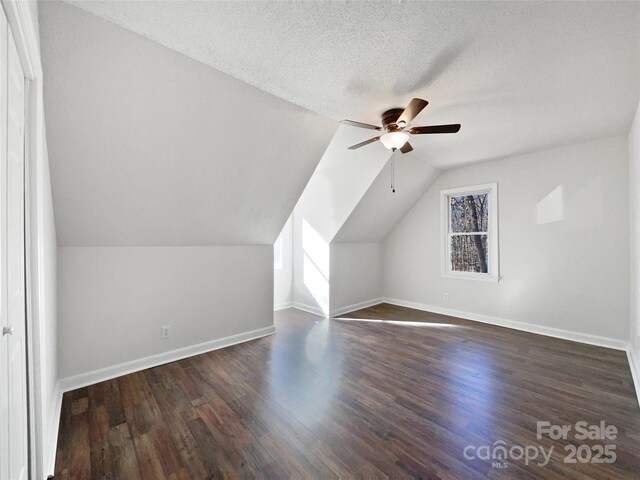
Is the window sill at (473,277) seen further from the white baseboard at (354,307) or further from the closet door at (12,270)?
the closet door at (12,270)

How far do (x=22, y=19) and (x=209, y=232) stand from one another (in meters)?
2.19

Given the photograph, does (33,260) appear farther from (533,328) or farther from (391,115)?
(533,328)

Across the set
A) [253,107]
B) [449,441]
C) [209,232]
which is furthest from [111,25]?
[449,441]

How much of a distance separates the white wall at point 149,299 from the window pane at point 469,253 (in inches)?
123

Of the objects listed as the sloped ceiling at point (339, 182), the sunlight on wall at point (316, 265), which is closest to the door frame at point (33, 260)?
the sloped ceiling at point (339, 182)

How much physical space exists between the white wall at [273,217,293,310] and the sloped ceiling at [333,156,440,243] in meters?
1.12

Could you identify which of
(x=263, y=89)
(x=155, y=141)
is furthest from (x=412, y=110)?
(x=155, y=141)

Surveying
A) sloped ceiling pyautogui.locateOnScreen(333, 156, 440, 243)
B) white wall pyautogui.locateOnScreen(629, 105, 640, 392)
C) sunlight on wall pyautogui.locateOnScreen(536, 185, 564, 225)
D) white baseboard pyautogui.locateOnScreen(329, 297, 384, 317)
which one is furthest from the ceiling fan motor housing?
white baseboard pyautogui.locateOnScreen(329, 297, 384, 317)

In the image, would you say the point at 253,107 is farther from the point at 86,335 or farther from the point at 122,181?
the point at 86,335

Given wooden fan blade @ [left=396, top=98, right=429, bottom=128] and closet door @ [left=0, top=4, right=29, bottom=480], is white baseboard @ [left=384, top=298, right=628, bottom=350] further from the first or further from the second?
closet door @ [left=0, top=4, right=29, bottom=480]

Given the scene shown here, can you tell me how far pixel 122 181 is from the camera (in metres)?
2.29

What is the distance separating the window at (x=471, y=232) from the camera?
4.22m

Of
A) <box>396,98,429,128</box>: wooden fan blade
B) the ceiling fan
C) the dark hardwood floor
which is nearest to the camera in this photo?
the dark hardwood floor

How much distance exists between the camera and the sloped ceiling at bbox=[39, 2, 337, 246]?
1.66 meters
